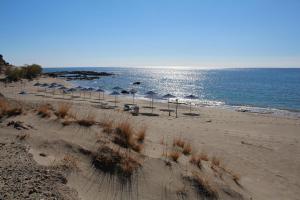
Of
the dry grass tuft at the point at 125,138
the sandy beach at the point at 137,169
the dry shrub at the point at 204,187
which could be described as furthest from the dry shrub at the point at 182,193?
the dry grass tuft at the point at 125,138

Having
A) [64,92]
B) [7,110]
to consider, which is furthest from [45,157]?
[64,92]

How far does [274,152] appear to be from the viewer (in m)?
13.2

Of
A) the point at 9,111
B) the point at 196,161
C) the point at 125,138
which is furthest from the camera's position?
the point at 9,111

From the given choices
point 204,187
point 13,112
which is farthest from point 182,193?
point 13,112

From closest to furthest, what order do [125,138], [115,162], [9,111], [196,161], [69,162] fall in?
[69,162], [115,162], [196,161], [125,138], [9,111]

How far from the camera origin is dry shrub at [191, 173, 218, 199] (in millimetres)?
6640

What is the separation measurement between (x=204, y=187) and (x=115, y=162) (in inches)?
75.2

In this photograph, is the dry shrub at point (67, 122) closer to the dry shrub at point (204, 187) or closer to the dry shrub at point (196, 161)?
the dry shrub at point (196, 161)

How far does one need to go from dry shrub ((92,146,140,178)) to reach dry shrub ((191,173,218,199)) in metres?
1.27

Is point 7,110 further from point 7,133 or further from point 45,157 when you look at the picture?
point 45,157

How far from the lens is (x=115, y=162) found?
22.5 feet

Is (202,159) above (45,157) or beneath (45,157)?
beneath

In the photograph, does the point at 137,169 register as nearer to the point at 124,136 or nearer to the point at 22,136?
the point at 124,136

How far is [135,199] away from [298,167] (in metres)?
7.45
